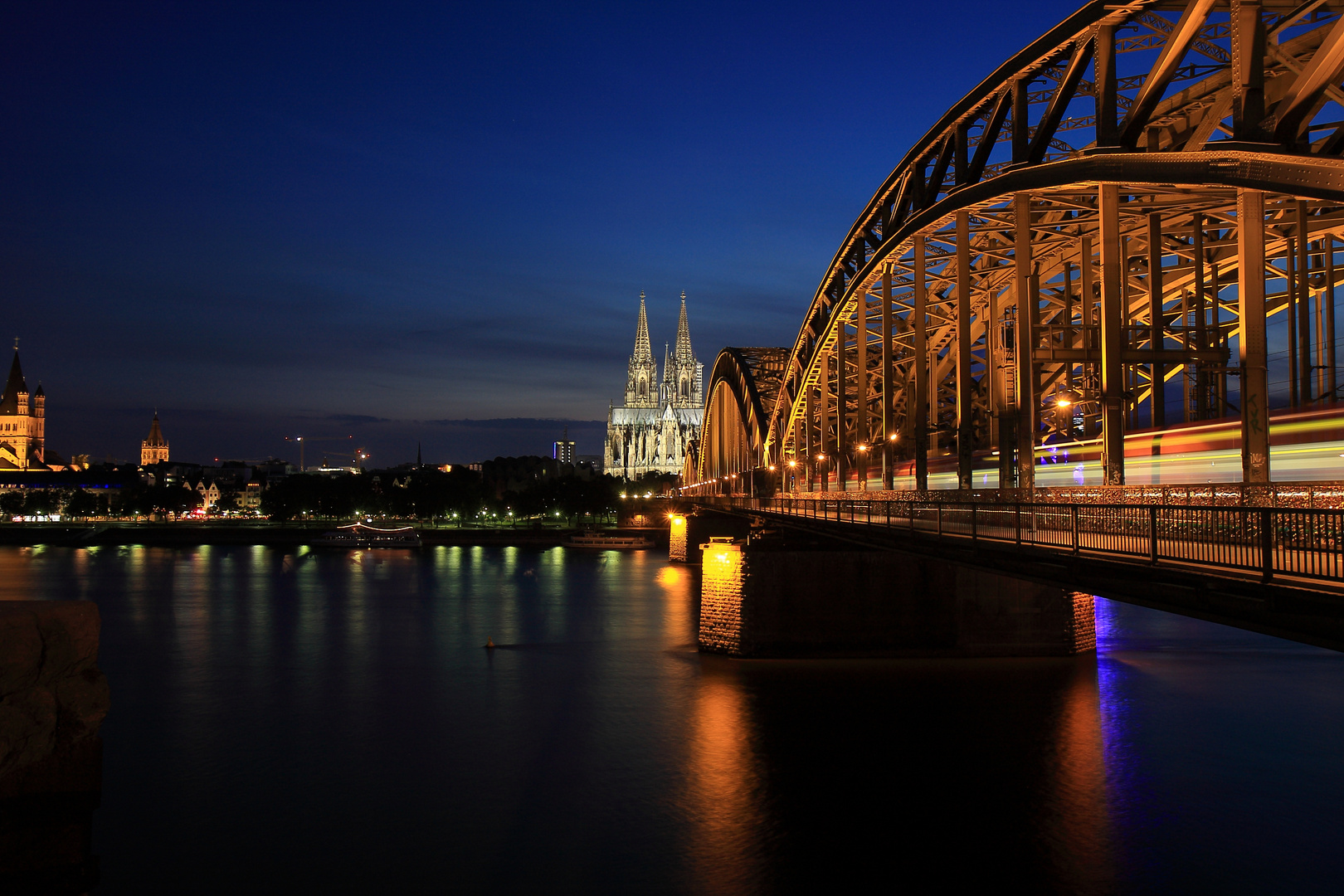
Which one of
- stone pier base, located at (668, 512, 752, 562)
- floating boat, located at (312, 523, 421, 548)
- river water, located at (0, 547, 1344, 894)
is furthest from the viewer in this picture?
floating boat, located at (312, 523, 421, 548)

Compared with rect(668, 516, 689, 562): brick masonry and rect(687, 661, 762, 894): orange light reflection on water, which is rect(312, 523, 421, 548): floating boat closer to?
rect(668, 516, 689, 562): brick masonry

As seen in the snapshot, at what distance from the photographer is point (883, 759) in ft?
74.4

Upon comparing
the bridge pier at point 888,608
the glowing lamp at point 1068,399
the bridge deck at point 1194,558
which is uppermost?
the glowing lamp at point 1068,399

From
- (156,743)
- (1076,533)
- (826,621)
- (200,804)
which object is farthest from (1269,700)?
(156,743)

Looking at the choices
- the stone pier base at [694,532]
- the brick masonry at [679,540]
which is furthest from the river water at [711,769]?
the brick masonry at [679,540]

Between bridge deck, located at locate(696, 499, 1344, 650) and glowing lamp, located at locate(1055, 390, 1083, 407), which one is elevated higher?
glowing lamp, located at locate(1055, 390, 1083, 407)

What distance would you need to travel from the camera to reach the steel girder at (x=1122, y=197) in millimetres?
18641

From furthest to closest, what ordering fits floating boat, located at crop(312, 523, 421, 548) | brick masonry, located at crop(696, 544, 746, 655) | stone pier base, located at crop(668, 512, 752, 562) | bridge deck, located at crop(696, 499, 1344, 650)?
1. floating boat, located at crop(312, 523, 421, 548)
2. stone pier base, located at crop(668, 512, 752, 562)
3. brick masonry, located at crop(696, 544, 746, 655)
4. bridge deck, located at crop(696, 499, 1344, 650)

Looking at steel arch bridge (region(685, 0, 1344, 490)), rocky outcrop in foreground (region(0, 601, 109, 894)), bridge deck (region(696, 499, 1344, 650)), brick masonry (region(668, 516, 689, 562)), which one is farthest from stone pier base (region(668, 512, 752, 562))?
rocky outcrop in foreground (region(0, 601, 109, 894))

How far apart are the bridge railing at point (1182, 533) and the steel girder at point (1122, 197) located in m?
5.57

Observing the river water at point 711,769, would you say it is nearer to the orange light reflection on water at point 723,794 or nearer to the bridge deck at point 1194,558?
the orange light reflection on water at point 723,794

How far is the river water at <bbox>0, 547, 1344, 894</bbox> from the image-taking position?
17.5m

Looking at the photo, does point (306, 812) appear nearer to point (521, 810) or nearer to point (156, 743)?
point (521, 810)

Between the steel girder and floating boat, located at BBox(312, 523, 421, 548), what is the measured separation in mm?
69210
